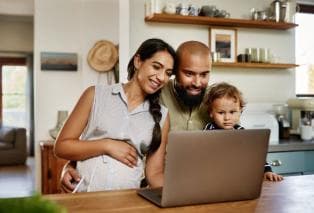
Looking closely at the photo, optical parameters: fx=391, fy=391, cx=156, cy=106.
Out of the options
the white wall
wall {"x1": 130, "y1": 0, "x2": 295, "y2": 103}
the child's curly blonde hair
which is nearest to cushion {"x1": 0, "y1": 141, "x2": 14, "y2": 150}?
the white wall

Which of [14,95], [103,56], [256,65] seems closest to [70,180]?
[256,65]

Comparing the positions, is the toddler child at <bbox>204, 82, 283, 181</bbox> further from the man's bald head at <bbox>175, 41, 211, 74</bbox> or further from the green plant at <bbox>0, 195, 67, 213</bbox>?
the green plant at <bbox>0, 195, 67, 213</bbox>

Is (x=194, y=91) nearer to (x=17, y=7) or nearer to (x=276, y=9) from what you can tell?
(x=276, y=9)

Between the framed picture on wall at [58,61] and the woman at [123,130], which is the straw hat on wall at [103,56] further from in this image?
the woman at [123,130]

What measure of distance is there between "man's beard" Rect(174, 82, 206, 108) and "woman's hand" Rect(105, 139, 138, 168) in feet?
1.82

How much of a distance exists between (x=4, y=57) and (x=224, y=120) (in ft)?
26.3

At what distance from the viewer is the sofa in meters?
7.65

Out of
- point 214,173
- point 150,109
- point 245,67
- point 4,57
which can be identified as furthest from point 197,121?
point 4,57

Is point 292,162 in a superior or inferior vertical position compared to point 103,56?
A: inferior

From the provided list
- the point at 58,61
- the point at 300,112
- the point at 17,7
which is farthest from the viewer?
the point at 17,7

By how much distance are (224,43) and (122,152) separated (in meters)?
2.30

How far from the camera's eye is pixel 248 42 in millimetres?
3736

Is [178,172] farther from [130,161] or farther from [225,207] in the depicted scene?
[130,161]

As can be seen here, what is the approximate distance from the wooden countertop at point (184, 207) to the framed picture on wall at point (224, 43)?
2.27 metres
